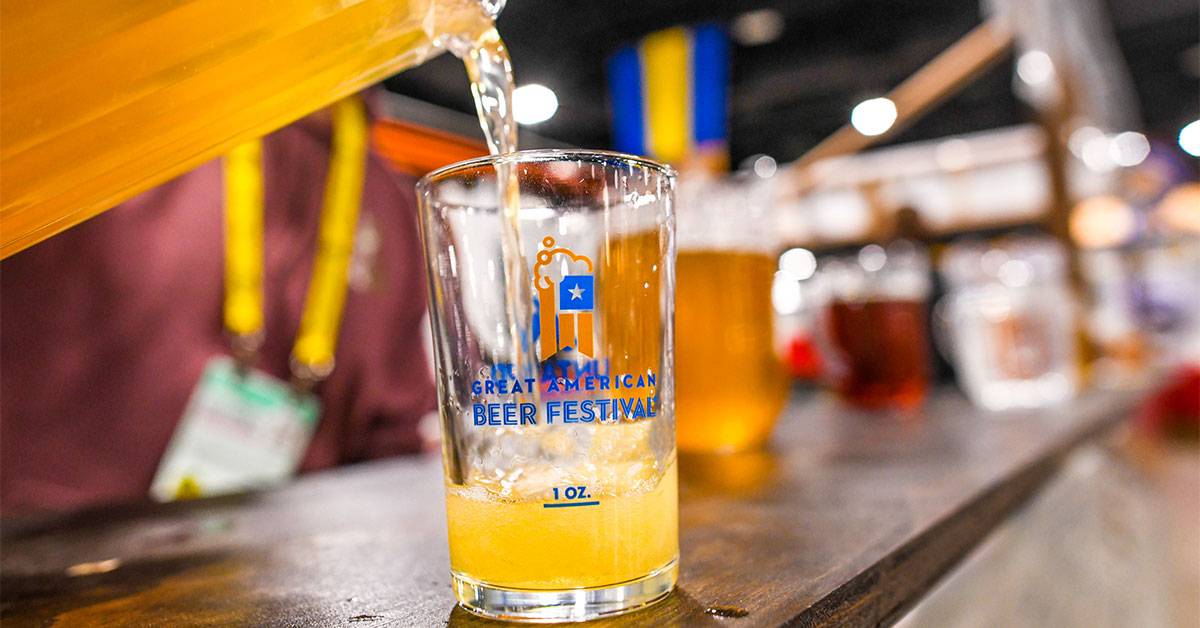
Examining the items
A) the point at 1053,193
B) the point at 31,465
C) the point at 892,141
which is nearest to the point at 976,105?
the point at 892,141

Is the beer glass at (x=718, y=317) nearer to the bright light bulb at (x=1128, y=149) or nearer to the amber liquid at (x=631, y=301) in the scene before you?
the amber liquid at (x=631, y=301)

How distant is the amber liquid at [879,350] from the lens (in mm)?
1238

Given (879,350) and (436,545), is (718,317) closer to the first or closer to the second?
(436,545)

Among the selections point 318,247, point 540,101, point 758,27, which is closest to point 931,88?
point 318,247

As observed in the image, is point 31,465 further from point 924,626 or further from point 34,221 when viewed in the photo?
point 924,626

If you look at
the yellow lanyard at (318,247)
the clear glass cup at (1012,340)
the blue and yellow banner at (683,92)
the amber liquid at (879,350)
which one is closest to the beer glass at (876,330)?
the amber liquid at (879,350)

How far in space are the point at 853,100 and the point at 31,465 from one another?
4.79 metres

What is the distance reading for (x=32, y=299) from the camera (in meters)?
1.15

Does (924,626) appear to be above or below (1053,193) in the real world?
below

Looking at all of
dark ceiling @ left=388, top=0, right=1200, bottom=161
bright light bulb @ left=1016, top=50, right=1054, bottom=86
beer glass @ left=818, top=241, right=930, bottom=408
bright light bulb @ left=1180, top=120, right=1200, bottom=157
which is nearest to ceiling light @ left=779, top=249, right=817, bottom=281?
dark ceiling @ left=388, top=0, right=1200, bottom=161

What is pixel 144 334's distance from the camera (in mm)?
1261

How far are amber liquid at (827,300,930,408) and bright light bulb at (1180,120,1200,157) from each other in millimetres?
5577

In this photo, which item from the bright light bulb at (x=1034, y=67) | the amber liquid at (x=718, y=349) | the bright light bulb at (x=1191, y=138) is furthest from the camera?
the bright light bulb at (x=1191, y=138)

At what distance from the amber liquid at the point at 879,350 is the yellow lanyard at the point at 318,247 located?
86cm
